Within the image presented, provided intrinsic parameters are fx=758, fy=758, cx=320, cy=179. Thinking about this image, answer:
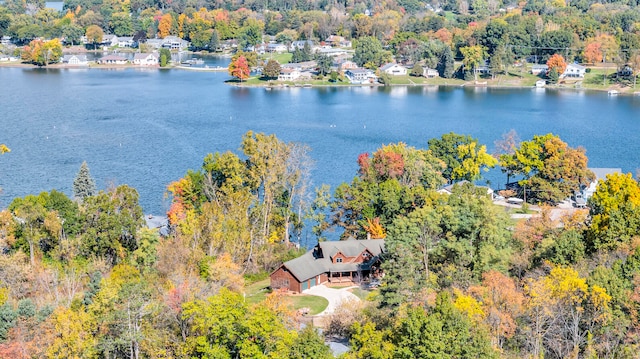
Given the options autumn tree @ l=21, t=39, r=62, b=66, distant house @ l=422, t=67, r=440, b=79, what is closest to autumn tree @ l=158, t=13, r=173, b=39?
autumn tree @ l=21, t=39, r=62, b=66

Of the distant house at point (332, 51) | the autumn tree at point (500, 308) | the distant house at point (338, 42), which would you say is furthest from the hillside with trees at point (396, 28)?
the autumn tree at point (500, 308)

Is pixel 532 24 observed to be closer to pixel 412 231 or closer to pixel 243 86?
pixel 243 86

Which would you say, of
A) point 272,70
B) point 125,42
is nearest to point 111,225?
point 272,70

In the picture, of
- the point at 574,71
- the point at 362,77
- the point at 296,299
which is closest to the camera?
the point at 296,299

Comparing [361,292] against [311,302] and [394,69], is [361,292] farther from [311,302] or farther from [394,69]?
[394,69]

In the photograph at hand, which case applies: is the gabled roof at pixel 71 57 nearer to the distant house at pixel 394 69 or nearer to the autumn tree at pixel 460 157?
the distant house at pixel 394 69

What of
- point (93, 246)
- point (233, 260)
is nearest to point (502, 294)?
point (233, 260)
